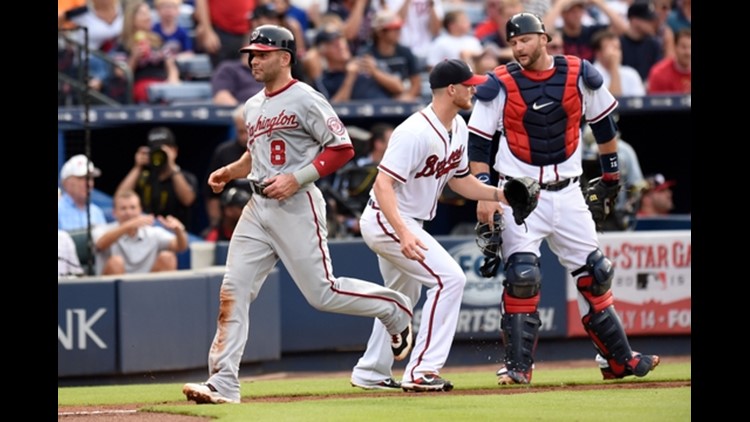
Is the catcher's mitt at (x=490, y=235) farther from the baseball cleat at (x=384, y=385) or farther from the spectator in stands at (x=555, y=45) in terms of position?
the spectator in stands at (x=555, y=45)

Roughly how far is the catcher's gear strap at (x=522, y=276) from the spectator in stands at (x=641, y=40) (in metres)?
7.68

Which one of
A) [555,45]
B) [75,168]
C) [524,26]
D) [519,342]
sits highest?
[555,45]

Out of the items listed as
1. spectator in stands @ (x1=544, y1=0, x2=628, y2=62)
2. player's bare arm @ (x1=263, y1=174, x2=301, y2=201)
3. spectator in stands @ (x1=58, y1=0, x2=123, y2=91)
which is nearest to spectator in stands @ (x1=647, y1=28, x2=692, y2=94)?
spectator in stands @ (x1=544, y1=0, x2=628, y2=62)

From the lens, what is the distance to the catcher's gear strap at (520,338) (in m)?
8.57

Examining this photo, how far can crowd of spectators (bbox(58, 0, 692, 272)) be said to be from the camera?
12906 mm

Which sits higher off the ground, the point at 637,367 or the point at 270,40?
the point at 270,40

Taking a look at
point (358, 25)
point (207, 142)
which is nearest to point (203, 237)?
point (207, 142)

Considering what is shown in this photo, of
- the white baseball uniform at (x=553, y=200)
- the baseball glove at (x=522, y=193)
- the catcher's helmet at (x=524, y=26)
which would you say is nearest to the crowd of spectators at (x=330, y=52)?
the white baseball uniform at (x=553, y=200)

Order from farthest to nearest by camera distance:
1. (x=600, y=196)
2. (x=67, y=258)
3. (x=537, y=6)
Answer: (x=537, y=6)
(x=67, y=258)
(x=600, y=196)

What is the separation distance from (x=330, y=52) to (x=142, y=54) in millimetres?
1823

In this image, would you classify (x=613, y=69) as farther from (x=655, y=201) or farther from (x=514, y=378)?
(x=514, y=378)

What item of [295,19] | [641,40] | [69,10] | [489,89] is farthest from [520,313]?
[295,19]

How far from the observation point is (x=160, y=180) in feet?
42.3

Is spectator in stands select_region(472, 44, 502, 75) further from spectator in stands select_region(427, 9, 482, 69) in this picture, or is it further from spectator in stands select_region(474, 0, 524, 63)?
spectator in stands select_region(427, 9, 482, 69)
